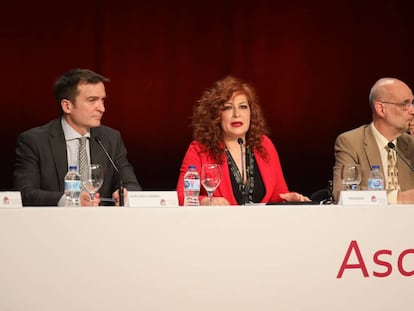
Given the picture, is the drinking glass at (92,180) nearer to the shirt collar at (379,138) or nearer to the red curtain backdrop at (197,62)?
the shirt collar at (379,138)

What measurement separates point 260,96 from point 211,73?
1.35 ft

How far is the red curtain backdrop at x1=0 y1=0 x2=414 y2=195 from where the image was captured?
501 centimetres

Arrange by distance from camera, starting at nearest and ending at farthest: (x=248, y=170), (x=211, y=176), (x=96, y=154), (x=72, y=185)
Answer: (x=72, y=185), (x=211, y=176), (x=96, y=154), (x=248, y=170)

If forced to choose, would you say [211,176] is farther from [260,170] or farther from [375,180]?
[260,170]

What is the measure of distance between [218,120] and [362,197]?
1375 mm

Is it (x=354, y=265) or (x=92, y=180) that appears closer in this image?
(x=354, y=265)

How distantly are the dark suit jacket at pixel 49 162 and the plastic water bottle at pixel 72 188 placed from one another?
0.53 meters

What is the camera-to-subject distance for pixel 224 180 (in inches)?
146

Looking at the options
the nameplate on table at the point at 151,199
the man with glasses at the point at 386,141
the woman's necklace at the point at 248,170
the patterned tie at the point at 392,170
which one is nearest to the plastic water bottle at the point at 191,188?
the nameplate on table at the point at 151,199

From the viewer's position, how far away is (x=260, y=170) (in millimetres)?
3844

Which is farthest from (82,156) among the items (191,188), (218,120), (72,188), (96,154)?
(191,188)

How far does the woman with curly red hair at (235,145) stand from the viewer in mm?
3760

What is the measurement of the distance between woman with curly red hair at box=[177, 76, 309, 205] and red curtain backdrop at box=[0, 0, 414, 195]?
4.22 ft

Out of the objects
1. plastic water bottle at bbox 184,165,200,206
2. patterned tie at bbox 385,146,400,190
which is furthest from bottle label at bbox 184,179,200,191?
patterned tie at bbox 385,146,400,190
